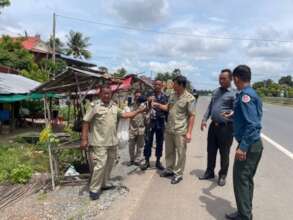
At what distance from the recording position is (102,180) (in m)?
5.31

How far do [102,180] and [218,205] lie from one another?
1.90 metres

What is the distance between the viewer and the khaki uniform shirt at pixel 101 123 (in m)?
5.11

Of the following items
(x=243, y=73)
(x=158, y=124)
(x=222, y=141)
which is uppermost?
(x=243, y=73)

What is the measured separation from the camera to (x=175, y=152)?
6.23m

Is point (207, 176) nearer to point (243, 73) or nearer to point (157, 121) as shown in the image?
point (157, 121)

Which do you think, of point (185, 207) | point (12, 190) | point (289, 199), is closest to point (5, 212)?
point (12, 190)

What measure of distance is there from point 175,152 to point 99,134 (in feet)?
5.77

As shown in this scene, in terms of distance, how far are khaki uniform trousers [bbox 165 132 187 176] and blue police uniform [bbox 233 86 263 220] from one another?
5.92 feet

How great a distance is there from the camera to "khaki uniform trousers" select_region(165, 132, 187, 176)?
5.86 metres

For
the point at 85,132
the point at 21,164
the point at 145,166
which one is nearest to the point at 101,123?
the point at 85,132

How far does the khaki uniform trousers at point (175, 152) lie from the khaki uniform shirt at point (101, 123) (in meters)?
1.30

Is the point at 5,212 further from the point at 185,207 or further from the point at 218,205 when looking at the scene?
the point at 218,205

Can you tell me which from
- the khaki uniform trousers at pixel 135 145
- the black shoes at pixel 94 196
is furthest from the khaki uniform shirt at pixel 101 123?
the khaki uniform trousers at pixel 135 145

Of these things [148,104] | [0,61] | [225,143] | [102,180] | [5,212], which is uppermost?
[0,61]
